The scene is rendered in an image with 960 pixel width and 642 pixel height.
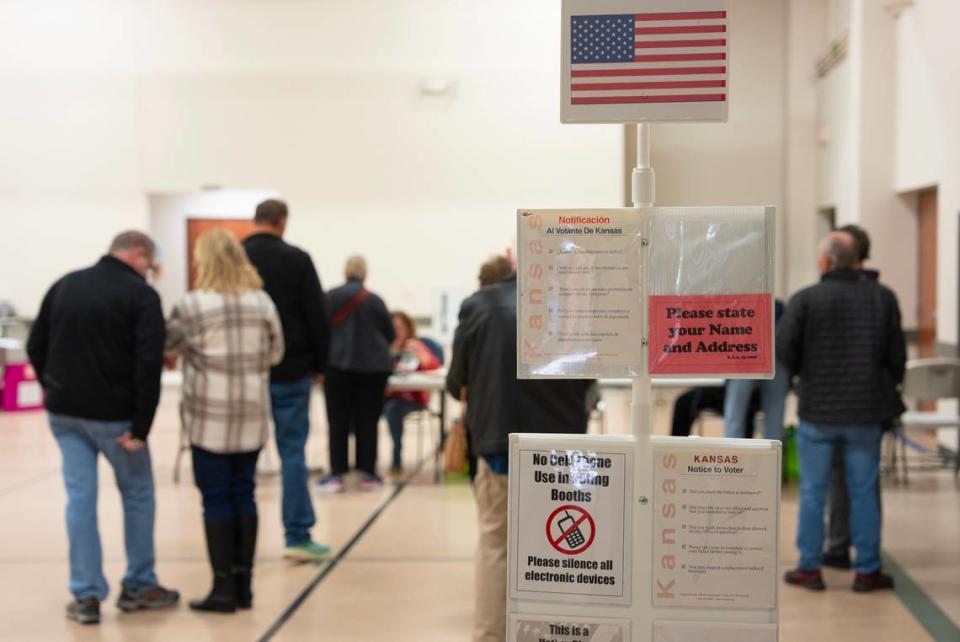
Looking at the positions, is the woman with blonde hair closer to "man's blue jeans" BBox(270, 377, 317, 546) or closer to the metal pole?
"man's blue jeans" BBox(270, 377, 317, 546)

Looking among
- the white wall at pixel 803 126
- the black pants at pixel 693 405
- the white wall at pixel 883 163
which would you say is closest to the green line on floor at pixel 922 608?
the black pants at pixel 693 405

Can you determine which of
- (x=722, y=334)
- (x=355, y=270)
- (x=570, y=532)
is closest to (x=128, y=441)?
(x=570, y=532)

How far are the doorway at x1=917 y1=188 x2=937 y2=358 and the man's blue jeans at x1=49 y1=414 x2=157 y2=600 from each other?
294 inches

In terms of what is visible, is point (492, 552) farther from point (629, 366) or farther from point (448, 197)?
point (448, 197)

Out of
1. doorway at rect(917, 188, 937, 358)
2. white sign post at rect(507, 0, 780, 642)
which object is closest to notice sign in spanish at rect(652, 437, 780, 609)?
white sign post at rect(507, 0, 780, 642)

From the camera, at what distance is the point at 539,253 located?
2.39 m

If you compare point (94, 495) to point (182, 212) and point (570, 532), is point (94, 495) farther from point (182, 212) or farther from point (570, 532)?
point (182, 212)

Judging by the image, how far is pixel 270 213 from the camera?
16.9 ft

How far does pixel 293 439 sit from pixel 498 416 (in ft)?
5.70

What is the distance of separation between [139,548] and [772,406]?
3.51 metres

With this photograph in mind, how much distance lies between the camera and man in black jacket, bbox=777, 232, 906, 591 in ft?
15.2

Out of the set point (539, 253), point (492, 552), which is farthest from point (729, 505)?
point (492, 552)

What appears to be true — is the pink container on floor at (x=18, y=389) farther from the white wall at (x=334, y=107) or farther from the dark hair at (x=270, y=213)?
the dark hair at (x=270, y=213)

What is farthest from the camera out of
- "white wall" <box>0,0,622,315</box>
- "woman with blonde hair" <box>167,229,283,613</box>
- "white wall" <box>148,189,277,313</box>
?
"white wall" <box>148,189,277,313</box>
